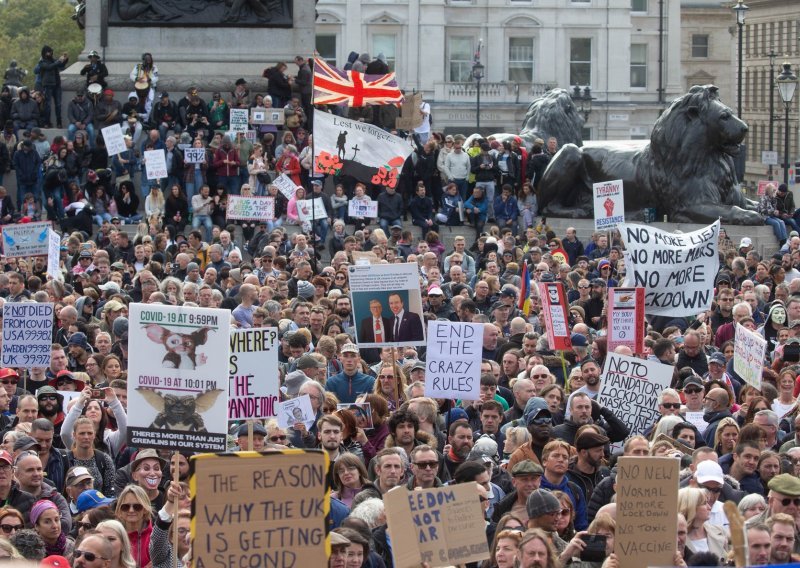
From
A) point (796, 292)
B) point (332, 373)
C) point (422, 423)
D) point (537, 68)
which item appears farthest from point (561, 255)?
point (537, 68)

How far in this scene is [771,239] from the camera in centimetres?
2869

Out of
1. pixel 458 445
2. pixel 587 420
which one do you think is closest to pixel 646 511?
pixel 458 445

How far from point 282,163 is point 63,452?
1622 cm

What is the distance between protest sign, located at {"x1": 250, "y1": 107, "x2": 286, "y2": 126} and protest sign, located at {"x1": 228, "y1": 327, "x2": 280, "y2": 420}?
56.1ft

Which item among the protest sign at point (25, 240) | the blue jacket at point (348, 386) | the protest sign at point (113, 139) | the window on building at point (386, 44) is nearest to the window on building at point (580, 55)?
the window on building at point (386, 44)

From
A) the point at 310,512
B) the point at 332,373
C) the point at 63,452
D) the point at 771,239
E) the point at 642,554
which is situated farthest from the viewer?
the point at 771,239

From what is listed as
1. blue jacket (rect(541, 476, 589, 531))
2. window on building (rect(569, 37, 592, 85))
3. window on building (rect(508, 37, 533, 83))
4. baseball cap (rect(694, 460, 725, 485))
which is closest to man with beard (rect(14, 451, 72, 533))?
blue jacket (rect(541, 476, 589, 531))

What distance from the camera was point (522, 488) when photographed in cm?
1134

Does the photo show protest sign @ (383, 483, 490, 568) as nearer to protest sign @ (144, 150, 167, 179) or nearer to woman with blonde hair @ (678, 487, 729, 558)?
woman with blonde hair @ (678, 487, 729, 558)

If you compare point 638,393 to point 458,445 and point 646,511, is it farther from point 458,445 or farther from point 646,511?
point 646,511

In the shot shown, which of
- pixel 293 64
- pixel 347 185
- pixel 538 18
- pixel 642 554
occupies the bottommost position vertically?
pixel 642 554

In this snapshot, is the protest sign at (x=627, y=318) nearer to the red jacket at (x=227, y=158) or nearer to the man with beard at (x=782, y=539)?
the man with beard at (x=782, y=539)

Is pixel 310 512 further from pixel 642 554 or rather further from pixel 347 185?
pixel 347 185

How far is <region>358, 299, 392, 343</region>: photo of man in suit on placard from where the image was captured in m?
15.8
